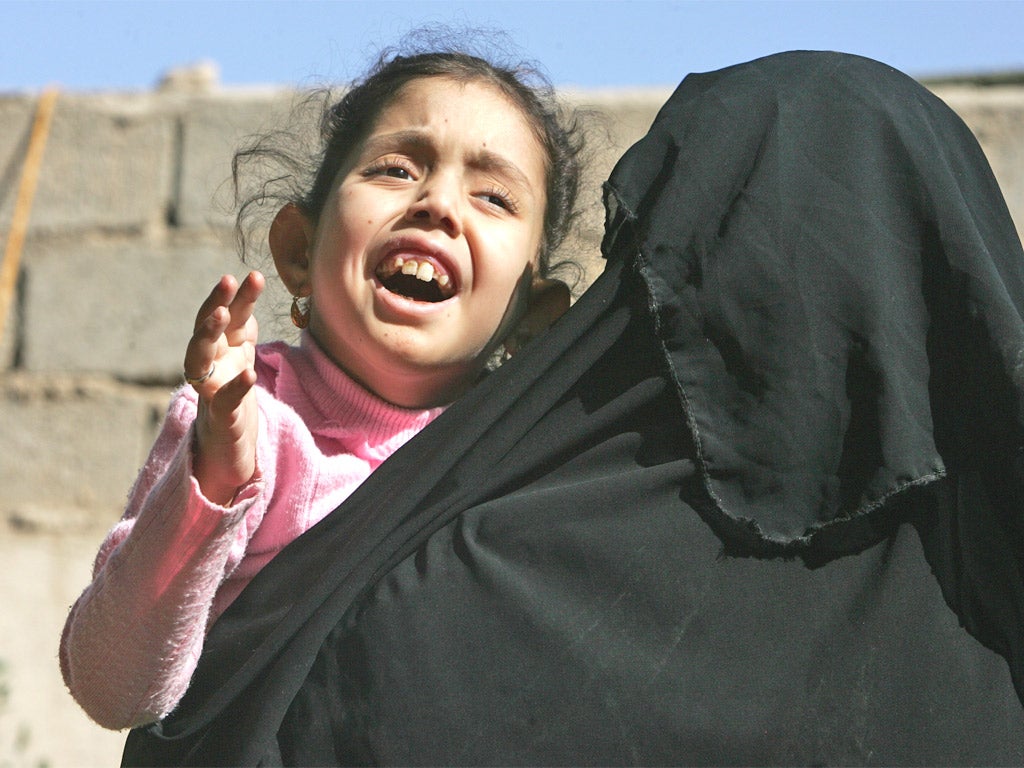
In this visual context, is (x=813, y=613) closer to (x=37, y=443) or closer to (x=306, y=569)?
(x=306, y=569)

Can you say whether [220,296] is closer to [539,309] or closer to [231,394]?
[231,394]

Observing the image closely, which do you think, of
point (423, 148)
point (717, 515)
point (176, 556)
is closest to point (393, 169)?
point (423, 148)

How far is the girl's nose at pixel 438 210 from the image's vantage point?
7.25ft

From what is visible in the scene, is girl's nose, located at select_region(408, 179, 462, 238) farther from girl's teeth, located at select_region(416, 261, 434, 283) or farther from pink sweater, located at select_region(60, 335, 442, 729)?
pink sweater, located at select_region(60, 335, 442, 729)

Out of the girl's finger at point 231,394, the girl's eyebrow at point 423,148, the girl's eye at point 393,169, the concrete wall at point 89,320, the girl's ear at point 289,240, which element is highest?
the girl's eyebrow at point 423,148

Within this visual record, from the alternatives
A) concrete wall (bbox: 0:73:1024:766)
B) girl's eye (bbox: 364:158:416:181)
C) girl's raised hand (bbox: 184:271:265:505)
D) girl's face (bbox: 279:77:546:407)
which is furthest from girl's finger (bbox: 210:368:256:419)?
concrete wall (bbox: 0:73:1024:766)

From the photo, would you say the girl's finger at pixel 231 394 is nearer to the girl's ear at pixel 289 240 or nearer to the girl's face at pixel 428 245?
the girl's face at pixel 428 245

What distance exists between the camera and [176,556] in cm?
189

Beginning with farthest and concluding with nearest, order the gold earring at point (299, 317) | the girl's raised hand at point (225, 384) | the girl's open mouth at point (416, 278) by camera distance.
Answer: the gold earring at point (299, 317), the girl's open mouth at point (416, 278), the girl's raised hand at point (225, 384)

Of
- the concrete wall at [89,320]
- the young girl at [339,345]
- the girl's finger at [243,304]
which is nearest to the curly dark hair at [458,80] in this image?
the young girl at [339,345]

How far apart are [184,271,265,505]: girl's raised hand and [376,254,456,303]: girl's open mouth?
359 millimetres

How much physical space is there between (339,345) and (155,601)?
0.58 metres

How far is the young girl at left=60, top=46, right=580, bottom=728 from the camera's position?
1.88 m

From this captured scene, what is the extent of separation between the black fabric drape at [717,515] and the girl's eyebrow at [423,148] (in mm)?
406
